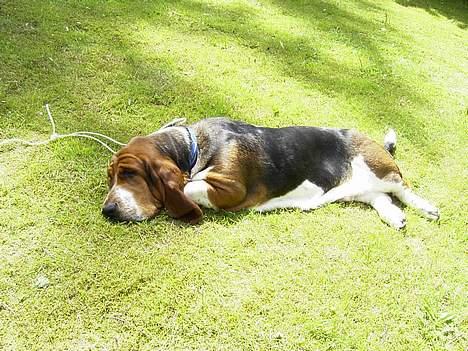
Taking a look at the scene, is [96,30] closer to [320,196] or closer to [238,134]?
[238,134]

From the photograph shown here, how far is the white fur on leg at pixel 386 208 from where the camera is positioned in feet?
15.9

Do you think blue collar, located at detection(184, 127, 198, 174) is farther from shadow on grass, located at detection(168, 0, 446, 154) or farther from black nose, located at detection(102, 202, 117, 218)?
shadow on grass, located at detection(168, 0, 446, 154)

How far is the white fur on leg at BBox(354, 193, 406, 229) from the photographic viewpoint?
4844 mm

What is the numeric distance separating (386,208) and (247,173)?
152 centimetres

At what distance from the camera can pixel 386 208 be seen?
5.01 meters

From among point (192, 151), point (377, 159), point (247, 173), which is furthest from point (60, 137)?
point (377, 159)

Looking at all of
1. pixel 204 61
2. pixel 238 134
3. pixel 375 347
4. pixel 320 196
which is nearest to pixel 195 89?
pixel 204 61

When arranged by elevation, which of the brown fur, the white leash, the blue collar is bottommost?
the white leash

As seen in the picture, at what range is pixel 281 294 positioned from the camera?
3.87m

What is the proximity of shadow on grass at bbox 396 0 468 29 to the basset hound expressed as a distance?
11073 mm

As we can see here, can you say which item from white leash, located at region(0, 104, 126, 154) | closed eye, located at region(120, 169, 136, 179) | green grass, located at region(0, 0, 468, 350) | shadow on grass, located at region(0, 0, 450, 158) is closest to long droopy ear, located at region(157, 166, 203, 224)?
green grass, located at region(0, 0, 468, 350)

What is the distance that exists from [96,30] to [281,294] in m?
5.74

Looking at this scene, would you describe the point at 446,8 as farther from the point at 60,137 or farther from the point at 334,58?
the point at 60,137

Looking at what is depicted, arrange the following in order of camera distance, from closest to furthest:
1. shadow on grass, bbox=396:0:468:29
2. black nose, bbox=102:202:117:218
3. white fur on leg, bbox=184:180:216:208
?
black nose, bbox=102:202:117:218 → white fur on leg, bbox=184:180:216:208 → shadow on grass, bbox=396:0:468:29
